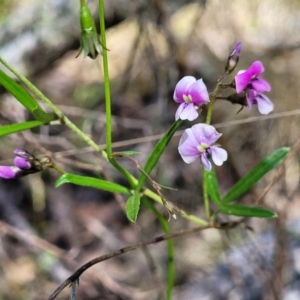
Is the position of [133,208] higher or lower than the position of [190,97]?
lower

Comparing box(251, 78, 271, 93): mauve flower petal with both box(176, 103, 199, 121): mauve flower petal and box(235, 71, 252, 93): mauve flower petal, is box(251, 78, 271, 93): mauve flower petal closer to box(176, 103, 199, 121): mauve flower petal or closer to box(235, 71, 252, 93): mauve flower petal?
box(235, 71, 252, 93): mauve flower petal

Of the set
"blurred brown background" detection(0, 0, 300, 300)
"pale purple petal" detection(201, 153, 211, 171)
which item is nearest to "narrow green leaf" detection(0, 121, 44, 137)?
"pale purple petal" detection(201, 153, 211, 171)

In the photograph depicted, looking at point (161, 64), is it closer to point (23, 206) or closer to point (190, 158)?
point (23, 206)

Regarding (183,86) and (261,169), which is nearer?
(183,86)

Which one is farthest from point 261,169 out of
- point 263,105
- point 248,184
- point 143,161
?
point 143,161

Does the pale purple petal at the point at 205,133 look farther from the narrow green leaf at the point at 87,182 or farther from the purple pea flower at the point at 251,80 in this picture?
the narrow green leaf at the point at 87,182

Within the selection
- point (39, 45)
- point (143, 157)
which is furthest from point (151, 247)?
point (39, 45)

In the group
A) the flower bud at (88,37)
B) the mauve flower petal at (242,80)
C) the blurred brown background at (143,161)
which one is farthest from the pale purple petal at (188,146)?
the blurred brown background at (143,161)

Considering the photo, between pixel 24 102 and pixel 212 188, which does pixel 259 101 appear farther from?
pixel 24 102
